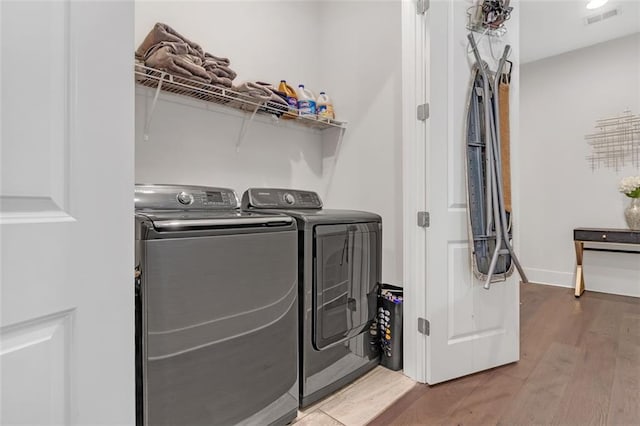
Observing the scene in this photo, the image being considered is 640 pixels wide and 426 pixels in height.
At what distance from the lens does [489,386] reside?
1.70 metres

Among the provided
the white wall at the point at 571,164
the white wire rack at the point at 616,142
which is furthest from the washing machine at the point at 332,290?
the white wire rack at the point at 616,142

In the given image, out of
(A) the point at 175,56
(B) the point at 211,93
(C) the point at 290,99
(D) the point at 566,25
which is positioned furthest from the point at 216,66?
(D) the point at 566,25

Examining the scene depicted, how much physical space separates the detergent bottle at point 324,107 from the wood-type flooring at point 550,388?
193cm

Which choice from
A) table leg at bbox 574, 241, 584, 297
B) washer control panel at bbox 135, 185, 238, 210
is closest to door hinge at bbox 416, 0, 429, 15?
washer control panel at bbox 135, 185, 238, 210

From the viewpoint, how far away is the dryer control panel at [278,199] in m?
1.83

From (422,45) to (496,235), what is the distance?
3.72 feet

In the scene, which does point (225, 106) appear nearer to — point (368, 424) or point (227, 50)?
point (227, 50)

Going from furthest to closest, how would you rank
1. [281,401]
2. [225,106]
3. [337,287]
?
[225,106] < [337,287] < [281,401]

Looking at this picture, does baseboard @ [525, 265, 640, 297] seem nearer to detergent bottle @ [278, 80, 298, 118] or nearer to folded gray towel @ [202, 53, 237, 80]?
detergent bottle @ [278, 80, 298, 118]

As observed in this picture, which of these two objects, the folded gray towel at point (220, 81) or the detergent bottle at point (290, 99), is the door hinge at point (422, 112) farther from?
the folded gray towel at point (220, 81)

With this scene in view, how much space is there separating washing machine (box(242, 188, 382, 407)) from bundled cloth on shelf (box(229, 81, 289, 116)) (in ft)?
1.92

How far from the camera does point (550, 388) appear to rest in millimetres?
1662

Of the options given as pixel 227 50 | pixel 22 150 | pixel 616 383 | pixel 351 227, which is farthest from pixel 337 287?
pixel 227 50

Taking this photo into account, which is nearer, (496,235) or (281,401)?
(281,401)
